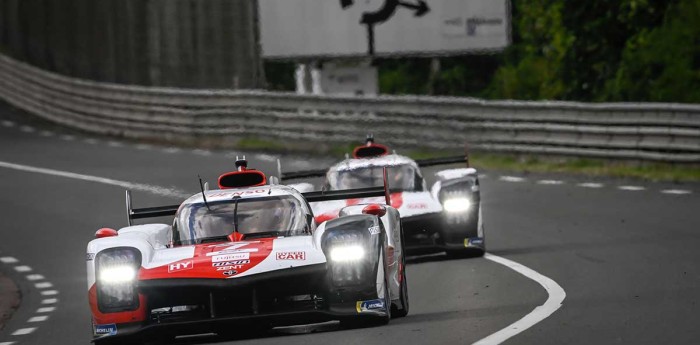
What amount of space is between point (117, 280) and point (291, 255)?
1.21 m

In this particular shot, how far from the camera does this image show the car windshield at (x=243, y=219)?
13.0 meters

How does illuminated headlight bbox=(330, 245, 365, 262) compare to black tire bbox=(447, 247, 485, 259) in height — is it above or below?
above

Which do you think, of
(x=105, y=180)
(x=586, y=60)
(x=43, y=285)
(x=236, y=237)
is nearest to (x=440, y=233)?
(x=43, y=285)

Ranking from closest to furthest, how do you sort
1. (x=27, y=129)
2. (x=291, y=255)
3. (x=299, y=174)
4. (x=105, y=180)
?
(x=291, y=255), (x=299, y=174), (x=105, y=180), (x=27, y=129)

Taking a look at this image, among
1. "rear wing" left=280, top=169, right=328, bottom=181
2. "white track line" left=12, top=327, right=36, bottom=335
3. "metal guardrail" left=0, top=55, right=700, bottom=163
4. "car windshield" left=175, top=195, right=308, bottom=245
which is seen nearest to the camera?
"car windshield" left=175, top=195, right=308, bottom=245

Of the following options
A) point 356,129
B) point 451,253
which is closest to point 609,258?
point 451,253

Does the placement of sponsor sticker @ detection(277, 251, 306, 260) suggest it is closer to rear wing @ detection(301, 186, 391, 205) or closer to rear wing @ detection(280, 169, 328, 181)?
rear wing @ detection(301, 186, 391, 205)

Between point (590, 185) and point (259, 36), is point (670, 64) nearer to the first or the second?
point (590, 185)

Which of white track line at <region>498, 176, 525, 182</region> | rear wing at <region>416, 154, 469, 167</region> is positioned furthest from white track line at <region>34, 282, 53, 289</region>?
white track line at <region>498, 176, 525, 182</region>

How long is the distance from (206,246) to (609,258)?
17.3 feet

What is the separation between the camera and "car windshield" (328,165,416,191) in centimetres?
1820

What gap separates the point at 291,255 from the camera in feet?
37.8

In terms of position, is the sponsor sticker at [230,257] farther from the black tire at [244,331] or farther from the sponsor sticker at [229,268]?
the black tire at [244,331]

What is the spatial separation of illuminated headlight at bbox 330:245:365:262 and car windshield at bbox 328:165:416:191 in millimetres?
6421
